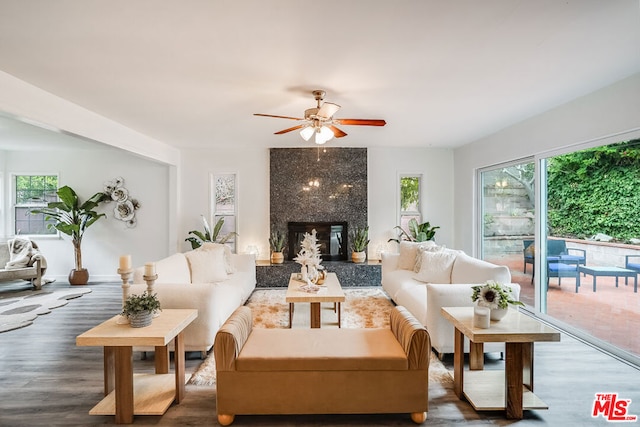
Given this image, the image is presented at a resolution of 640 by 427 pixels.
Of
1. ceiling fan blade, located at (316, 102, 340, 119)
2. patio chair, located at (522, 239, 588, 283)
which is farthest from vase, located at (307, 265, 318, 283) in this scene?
patio chair, located at (522, 239, 588, 283)

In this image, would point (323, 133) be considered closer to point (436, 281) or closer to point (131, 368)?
point (436, 281)

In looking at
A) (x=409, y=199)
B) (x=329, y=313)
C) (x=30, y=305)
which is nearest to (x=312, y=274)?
(x=329, y=313)

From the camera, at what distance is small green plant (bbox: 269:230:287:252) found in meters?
6.04

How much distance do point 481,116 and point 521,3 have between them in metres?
2.47

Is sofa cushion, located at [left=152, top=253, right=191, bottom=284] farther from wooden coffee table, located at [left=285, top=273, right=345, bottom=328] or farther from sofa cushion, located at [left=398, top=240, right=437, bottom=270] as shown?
sofa cushion, located at [left=398, top=240, right=437, bottom=270]

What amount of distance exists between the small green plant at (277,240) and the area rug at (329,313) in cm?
97

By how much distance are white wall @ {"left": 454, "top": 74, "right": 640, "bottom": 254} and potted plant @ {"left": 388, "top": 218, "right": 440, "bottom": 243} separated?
2.07 ft

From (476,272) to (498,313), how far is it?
1215 millimetres

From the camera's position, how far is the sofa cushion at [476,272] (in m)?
3.17

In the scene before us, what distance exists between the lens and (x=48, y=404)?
2.31m

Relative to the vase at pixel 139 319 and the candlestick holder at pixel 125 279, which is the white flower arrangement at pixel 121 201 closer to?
the candlestick holder at pixel 125 279

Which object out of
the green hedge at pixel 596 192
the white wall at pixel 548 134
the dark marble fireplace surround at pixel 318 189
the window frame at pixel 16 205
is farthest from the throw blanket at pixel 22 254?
the green hedge at pixel 596 192

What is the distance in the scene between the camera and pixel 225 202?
6.45 m

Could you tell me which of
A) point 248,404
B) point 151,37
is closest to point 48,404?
point 248,404
